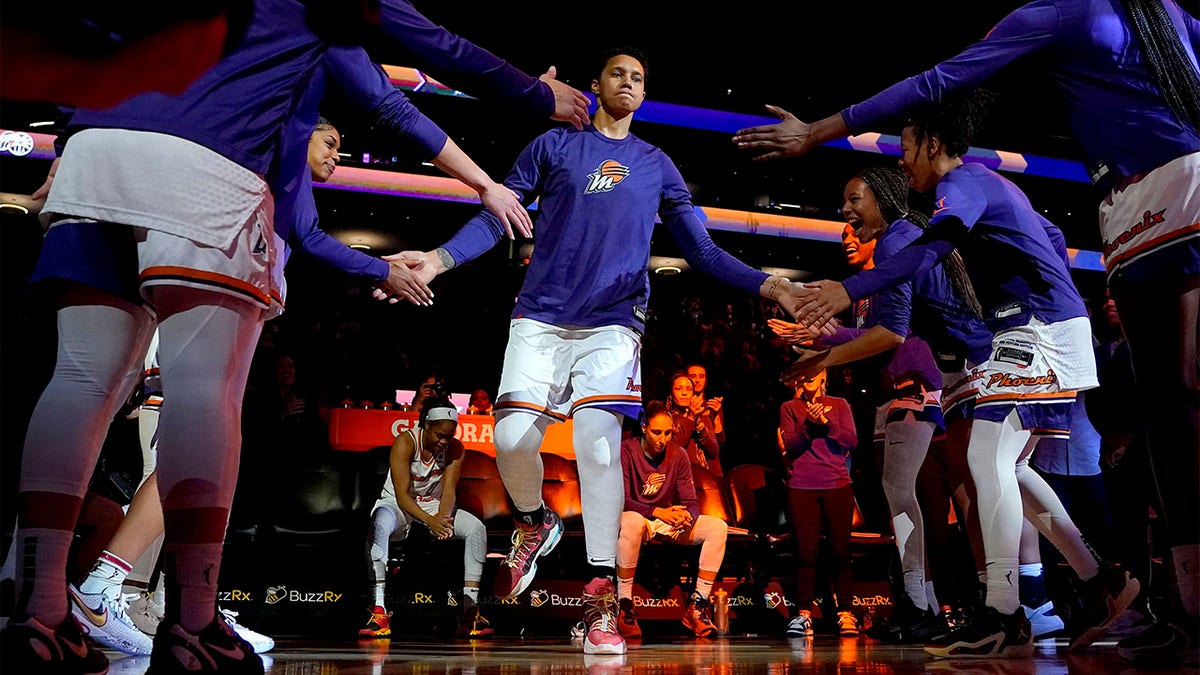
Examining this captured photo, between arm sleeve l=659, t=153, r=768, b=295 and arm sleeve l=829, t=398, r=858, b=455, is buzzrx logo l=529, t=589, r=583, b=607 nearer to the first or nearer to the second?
arm sleeve l=829, t=398, r=858, b=455

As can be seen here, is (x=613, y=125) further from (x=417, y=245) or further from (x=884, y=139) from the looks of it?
(x=417, y=245)

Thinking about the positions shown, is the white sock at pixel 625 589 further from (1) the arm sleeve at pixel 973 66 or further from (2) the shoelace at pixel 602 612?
(1) the arm sleeve at pixel 973 66

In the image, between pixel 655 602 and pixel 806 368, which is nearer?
pixel 806 368

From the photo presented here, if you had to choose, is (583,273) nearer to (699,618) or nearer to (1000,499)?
(1000,499)

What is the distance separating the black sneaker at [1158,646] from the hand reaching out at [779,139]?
1539 mm

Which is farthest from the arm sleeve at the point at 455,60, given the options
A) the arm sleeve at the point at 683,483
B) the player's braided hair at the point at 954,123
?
the arm sleeve at the point at 683,483

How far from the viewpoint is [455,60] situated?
2.12 meters

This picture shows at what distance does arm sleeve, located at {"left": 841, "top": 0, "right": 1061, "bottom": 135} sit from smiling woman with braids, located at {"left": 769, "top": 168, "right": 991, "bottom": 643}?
5.27ft

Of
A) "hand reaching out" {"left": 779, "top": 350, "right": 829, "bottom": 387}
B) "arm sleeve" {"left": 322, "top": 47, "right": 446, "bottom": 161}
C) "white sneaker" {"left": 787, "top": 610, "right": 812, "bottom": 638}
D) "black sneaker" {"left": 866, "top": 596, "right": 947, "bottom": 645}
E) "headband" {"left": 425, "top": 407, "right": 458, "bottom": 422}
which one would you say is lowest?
"white sneaker" {"left": 787, "top": 610, "right": 812, "bottom": 638}

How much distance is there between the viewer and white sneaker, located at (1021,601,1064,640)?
3.89 meters

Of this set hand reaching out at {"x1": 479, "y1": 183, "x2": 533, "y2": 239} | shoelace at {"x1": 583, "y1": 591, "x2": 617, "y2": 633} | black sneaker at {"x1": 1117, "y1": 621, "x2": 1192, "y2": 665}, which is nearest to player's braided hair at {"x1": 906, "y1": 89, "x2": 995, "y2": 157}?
hand reaching out at {"x1": 479, "y1": 183, "x2": 533, "y2": 239}

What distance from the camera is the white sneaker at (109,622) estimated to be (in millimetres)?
2896

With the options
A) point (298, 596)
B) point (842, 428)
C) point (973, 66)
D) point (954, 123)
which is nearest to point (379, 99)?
point (973, 66)

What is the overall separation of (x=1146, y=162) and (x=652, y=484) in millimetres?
4157
